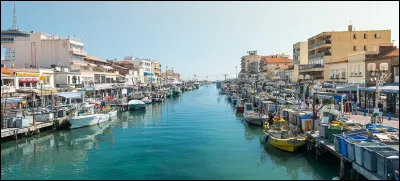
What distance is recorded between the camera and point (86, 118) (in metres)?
44.3

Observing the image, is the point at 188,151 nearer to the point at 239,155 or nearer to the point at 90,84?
the point at 239,155

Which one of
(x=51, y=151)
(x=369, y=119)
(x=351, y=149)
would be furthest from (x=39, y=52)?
(x=351, y=149)

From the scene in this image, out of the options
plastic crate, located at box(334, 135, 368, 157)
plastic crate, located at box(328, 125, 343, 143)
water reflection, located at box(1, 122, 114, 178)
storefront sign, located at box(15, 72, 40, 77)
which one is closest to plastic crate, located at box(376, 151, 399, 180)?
plastic crate, located at box(334, 135, 368, 157)

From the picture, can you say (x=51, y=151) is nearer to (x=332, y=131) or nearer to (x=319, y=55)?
(x=332, y=131)

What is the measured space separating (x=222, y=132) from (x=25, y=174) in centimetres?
2242

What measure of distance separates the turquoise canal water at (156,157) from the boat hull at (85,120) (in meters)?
1.52

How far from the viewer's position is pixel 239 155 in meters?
28.0

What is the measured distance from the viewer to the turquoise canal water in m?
22.9

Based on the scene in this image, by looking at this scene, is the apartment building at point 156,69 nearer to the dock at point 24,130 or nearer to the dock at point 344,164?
the dock at point 24,130

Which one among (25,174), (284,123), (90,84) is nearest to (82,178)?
(25,174)

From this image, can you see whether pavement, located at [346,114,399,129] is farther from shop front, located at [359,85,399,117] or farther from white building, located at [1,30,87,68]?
white building, located at [1,30,87,68]

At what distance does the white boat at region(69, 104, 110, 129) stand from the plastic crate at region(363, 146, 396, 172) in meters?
34.9

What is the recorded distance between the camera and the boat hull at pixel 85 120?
141 feet

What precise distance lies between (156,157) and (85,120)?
20.6 metres
